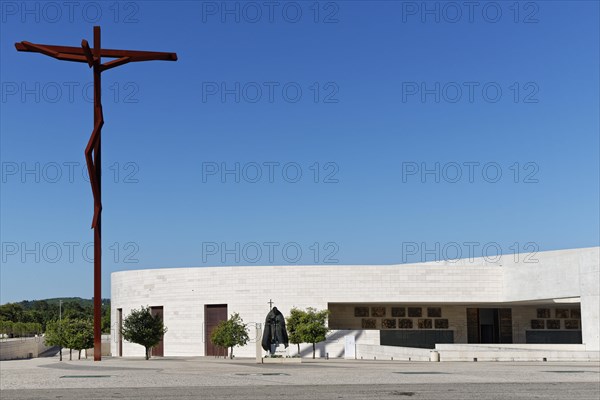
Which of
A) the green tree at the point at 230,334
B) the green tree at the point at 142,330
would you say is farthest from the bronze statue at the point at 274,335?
the green tree at the point at 230,334

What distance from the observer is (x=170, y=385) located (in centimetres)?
2106

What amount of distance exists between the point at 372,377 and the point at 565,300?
1542 inches

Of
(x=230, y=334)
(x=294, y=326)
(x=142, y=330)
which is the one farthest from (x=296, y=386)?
(x=230, y=334)

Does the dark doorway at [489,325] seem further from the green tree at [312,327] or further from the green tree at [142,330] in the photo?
the green tree at [142,330]

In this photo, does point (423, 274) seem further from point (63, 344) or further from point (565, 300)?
point (63, 344)

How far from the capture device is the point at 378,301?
6900 cm

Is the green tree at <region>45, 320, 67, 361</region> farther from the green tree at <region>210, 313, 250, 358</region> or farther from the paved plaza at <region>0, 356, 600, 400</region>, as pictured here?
the paved plaza at <region>0, 356, 600, 400</region>

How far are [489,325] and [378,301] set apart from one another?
12231mm

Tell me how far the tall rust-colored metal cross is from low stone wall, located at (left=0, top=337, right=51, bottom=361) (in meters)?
58.7

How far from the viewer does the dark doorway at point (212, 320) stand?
70.5 meters

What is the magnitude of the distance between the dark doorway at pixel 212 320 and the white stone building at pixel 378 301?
87 mm

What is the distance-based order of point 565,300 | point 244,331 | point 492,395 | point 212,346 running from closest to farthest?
1. point 492,395
2. point 565,300
3. point 244,331
4. point 212,346

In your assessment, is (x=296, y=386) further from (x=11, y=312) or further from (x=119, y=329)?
(x=11, y=312)

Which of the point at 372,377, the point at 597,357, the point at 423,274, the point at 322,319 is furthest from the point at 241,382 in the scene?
the point at 423,274
